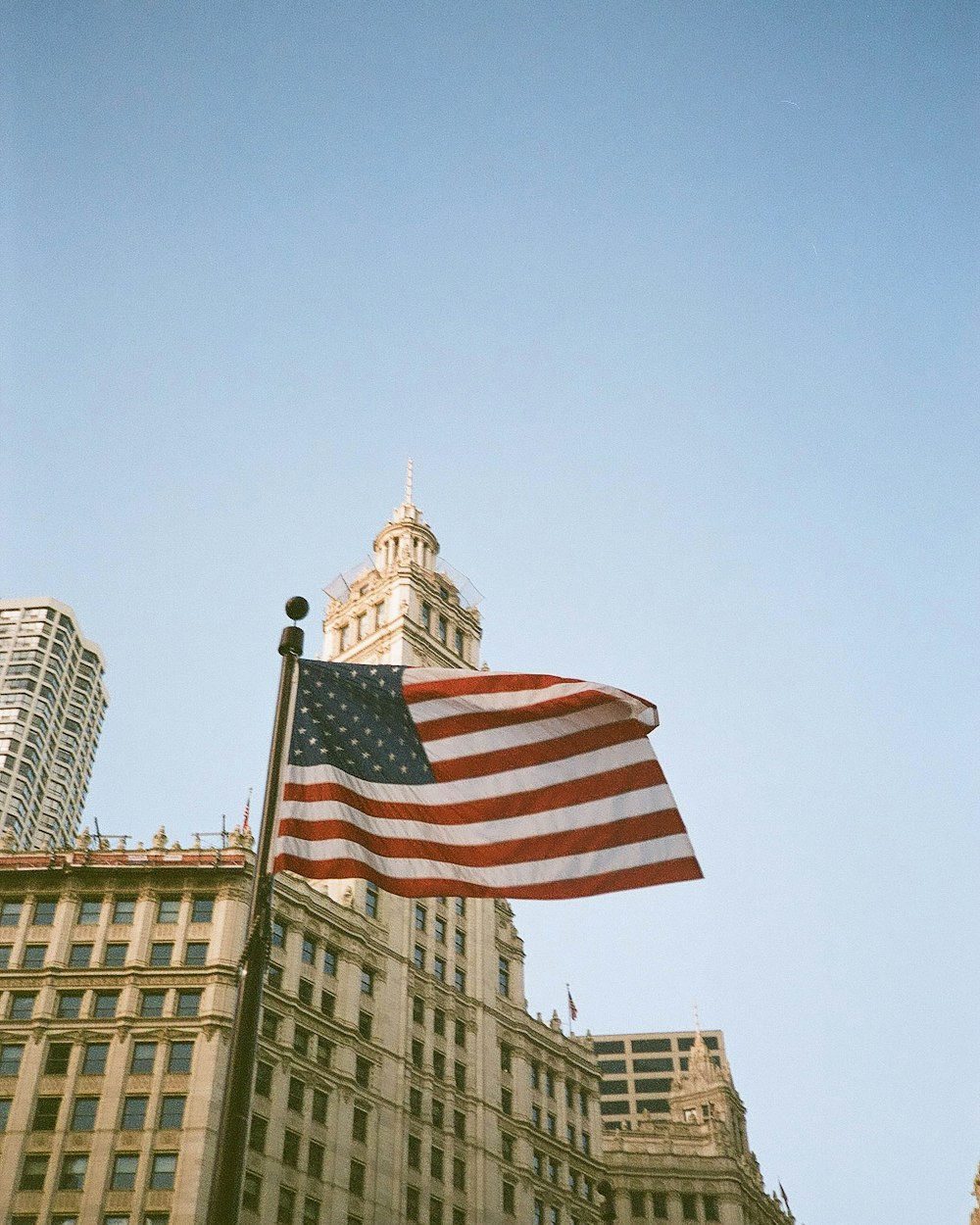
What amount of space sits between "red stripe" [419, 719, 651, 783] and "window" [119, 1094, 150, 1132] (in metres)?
53.5

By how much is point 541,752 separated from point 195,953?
190 feet

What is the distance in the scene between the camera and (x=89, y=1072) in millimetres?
67188

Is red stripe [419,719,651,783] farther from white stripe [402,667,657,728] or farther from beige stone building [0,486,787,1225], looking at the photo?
beige stone building [0,486,787,1225]

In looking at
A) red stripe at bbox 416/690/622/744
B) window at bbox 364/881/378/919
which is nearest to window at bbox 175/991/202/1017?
window at bbox 364/881/378/919

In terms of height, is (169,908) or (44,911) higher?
(169,908)

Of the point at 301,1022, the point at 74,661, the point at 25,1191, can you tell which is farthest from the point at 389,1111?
the point at 74,661

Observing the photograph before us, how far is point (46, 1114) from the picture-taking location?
65.4m

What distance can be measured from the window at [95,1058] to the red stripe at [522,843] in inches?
2199

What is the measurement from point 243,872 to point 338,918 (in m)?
8.36

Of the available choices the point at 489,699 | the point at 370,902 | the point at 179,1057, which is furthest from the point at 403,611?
the point at 489,699

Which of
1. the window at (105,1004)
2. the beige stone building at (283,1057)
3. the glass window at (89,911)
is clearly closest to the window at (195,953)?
the beige stone building at (283,1057)

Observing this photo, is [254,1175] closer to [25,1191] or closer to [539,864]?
[25,1191]

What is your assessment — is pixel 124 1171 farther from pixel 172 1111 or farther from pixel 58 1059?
pixel 58 1059

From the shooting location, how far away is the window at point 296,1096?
70938 millimetres
